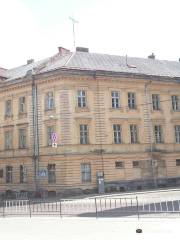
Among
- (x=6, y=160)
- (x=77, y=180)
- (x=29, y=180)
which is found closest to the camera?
(x=77, y=180)

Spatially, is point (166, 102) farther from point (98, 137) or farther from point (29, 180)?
point (29, 180)

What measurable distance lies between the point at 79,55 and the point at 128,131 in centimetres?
913

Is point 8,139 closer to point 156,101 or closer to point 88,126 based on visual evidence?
point 88,126

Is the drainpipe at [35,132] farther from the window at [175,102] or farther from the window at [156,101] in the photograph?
the window at [175,102]

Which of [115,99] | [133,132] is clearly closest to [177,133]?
[133,132]

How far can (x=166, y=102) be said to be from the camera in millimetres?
39594

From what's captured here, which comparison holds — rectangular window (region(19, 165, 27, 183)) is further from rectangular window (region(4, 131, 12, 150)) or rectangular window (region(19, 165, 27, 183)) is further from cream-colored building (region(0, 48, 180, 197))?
rectangular window (region(4, 131, 12, 150))

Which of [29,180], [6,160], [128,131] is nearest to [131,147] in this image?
[128,131]

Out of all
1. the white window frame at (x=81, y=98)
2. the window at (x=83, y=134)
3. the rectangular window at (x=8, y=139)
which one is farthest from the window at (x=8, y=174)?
the white window frame at (x=81, y=98)

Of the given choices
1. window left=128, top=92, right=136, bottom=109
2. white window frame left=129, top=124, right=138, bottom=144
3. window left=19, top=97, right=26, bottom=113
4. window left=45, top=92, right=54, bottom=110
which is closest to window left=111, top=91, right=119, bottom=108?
window left=128, top=92, right=136, bottom=109

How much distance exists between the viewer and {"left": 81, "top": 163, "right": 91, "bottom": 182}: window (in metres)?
34.4
